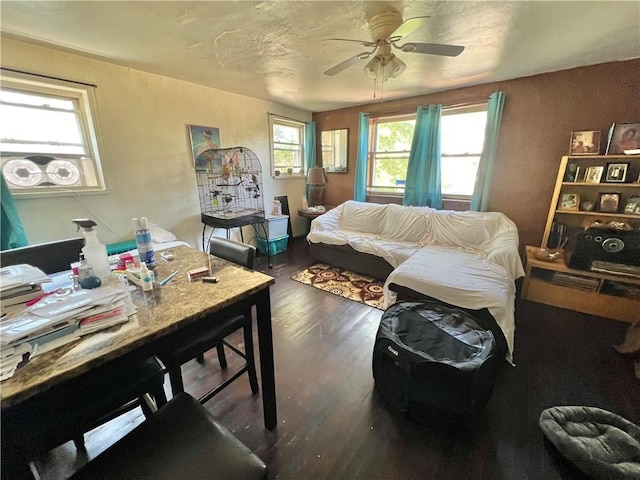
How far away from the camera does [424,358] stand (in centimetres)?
130

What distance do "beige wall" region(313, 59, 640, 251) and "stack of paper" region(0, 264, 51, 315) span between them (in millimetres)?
3898

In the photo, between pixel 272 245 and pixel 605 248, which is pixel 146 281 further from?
pixel 605 248

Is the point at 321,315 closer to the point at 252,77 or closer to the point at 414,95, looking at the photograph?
the point at 252,77

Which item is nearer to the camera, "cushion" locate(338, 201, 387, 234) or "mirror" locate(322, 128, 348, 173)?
"cushion" locate(338, 201, 387, 234)

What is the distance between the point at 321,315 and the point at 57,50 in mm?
3147

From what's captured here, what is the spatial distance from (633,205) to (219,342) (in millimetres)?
3511

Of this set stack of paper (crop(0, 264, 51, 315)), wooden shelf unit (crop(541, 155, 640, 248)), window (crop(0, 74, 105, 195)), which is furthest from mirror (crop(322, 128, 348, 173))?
stack of paper (crop(0, 264, 51, 315))

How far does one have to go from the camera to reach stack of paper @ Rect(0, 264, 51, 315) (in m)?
0.74

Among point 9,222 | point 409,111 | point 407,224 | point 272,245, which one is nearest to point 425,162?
point 409,111

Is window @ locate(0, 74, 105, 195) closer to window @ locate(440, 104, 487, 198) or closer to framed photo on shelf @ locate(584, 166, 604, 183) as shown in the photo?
window @ locate(440, 104, 487, 198)

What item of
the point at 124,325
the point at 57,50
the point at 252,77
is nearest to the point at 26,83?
the point at 57,50

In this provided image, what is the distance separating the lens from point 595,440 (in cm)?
118

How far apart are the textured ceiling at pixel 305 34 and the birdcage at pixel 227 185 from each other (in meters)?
0.91

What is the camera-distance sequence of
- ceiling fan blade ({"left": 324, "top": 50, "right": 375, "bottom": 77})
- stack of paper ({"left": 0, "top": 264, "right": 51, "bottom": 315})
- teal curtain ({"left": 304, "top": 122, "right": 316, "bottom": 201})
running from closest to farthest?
stack of paper ({"left": 0, "top": 264, "right": 51, "bottom": 315})
ceiling fan blade ({"left": 324, "top": 50, "right": 375, "bottom": 77})
teal curtain ({"left": 304, "top": 122, "right": 316, "bottom": 201})
